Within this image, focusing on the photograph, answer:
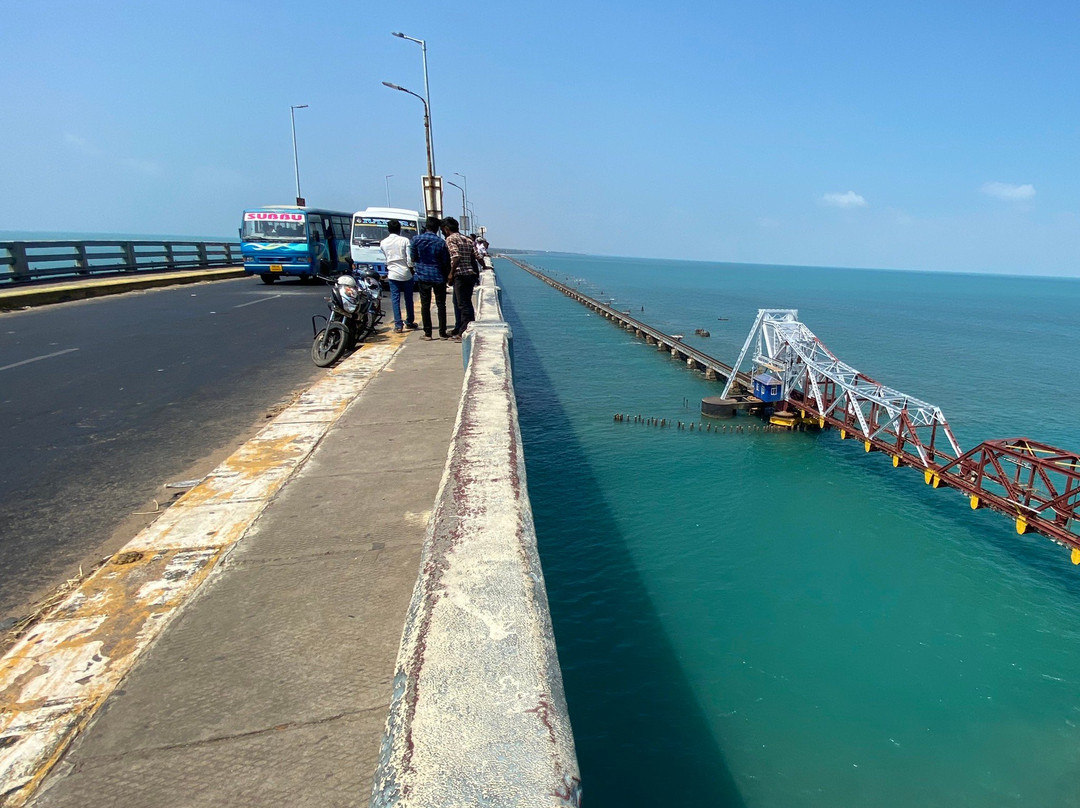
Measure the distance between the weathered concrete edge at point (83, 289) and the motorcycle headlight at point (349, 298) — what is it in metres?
11.3

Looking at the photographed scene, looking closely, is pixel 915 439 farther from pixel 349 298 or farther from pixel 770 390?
pixel 349 298

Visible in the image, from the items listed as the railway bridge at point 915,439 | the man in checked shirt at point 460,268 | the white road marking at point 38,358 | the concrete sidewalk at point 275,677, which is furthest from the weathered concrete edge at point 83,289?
the railway bridge at point 915,439

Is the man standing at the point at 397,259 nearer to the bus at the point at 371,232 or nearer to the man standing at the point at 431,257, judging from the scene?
the man standing at the point at 431,257

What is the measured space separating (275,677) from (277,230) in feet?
73.7

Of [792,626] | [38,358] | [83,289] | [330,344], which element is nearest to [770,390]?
[792,626]

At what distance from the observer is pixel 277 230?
21.6 meters

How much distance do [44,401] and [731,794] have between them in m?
10.2

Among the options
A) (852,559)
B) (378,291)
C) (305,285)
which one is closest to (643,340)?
(305,285)

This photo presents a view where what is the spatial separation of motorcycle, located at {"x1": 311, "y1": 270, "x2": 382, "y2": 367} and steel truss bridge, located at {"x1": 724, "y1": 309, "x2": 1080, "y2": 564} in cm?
1453

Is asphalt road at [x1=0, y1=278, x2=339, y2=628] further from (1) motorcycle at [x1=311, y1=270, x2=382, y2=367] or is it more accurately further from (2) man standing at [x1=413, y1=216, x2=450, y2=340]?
(2) man standing at [x1=413, y1=216, x2=450, y2=340]

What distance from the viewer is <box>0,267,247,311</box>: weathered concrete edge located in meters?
15.0

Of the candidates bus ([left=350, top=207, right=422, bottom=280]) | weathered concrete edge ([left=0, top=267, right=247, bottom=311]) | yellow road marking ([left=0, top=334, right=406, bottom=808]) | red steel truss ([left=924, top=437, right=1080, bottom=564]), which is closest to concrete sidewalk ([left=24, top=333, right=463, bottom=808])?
yellow road marking ([left=0, top=334, right=406, bottom=808])

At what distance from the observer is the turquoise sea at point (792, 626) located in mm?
7922

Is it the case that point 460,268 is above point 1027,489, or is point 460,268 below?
above
